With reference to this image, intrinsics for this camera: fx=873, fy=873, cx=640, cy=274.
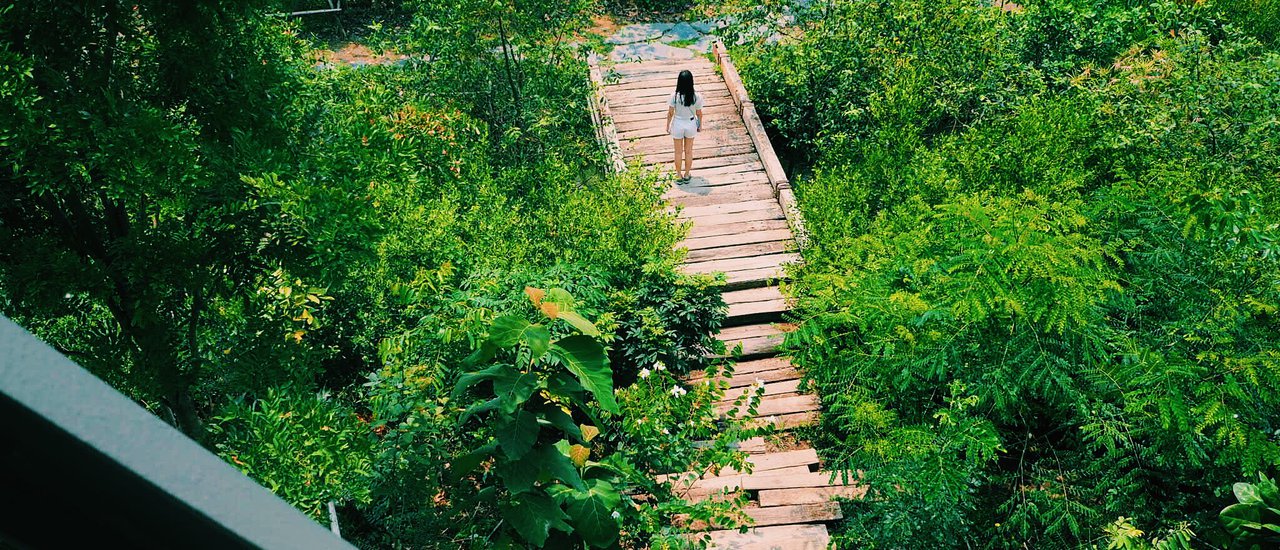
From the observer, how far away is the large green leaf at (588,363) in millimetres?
4527

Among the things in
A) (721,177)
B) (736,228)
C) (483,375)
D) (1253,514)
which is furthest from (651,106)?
(1253,514)

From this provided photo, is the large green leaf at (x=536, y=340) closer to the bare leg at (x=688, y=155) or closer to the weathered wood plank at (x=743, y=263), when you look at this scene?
the weathered wood plank at (x=743, y=263)

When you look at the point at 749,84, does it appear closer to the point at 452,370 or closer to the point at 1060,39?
the point at 1060,39

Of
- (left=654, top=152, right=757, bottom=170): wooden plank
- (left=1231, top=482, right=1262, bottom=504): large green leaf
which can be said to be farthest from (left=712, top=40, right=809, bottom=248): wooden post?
(left=1231, top=482, right=1262, bottom=504): large green leaf

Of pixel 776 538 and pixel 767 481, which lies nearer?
pixel 776 538

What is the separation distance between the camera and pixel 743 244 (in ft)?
28.9

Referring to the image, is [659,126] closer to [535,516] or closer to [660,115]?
[660,115]

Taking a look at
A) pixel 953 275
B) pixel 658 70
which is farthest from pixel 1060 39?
pixel 953 275

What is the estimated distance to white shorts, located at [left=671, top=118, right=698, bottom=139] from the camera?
9094 mm

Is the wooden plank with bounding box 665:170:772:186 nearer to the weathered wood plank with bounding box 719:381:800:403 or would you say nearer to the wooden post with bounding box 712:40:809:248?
the wooden post with bounding box 712:40:809:248

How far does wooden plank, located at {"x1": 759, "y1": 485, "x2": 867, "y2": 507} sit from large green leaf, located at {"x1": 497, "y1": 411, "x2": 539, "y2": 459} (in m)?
2.53

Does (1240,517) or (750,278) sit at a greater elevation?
(1240,517)

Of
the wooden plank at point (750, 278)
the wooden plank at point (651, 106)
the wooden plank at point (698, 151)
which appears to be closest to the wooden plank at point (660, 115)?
the wooden plank at point (651, 106)

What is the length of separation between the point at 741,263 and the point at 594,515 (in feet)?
14.1
